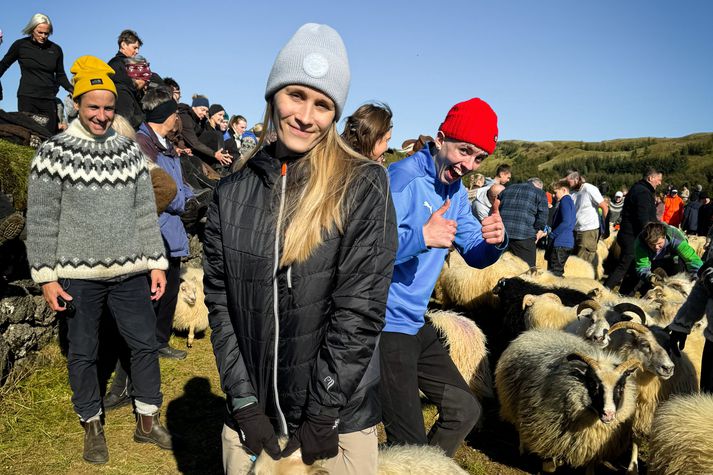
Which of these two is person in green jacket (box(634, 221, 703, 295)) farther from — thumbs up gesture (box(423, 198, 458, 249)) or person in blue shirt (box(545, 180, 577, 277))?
thumbs up gesture (box(423, 198, 458, 249))

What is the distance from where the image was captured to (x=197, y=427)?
3926mm

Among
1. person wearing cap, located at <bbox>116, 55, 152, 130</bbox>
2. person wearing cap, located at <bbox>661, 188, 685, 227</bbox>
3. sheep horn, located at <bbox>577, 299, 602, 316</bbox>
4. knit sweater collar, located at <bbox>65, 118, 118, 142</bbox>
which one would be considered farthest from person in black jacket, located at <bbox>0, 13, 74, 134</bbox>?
person wearing cap, located at <bbox>661, 188, 685, 227</bbox>

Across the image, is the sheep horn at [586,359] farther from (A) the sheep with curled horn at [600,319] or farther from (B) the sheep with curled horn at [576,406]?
(A) the sheep with curled horn at [600,319]

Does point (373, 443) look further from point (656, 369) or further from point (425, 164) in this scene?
point (656, 369)

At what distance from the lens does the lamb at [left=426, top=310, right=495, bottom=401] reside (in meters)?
4.44

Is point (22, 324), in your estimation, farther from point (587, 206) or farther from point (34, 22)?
point (587, 206)

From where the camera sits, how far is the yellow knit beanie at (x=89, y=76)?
2.95 m

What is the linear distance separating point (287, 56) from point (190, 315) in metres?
4.75

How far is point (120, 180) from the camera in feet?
9.97

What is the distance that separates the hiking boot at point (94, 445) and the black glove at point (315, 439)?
7.82ft

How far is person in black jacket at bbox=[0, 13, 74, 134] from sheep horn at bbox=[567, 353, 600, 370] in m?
6.31

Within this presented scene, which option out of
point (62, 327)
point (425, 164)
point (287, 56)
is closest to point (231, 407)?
point (287, 56)

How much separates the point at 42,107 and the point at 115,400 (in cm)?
438

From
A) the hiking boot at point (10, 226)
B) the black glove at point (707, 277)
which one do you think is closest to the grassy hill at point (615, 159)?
the black glove at point (707, 277)
